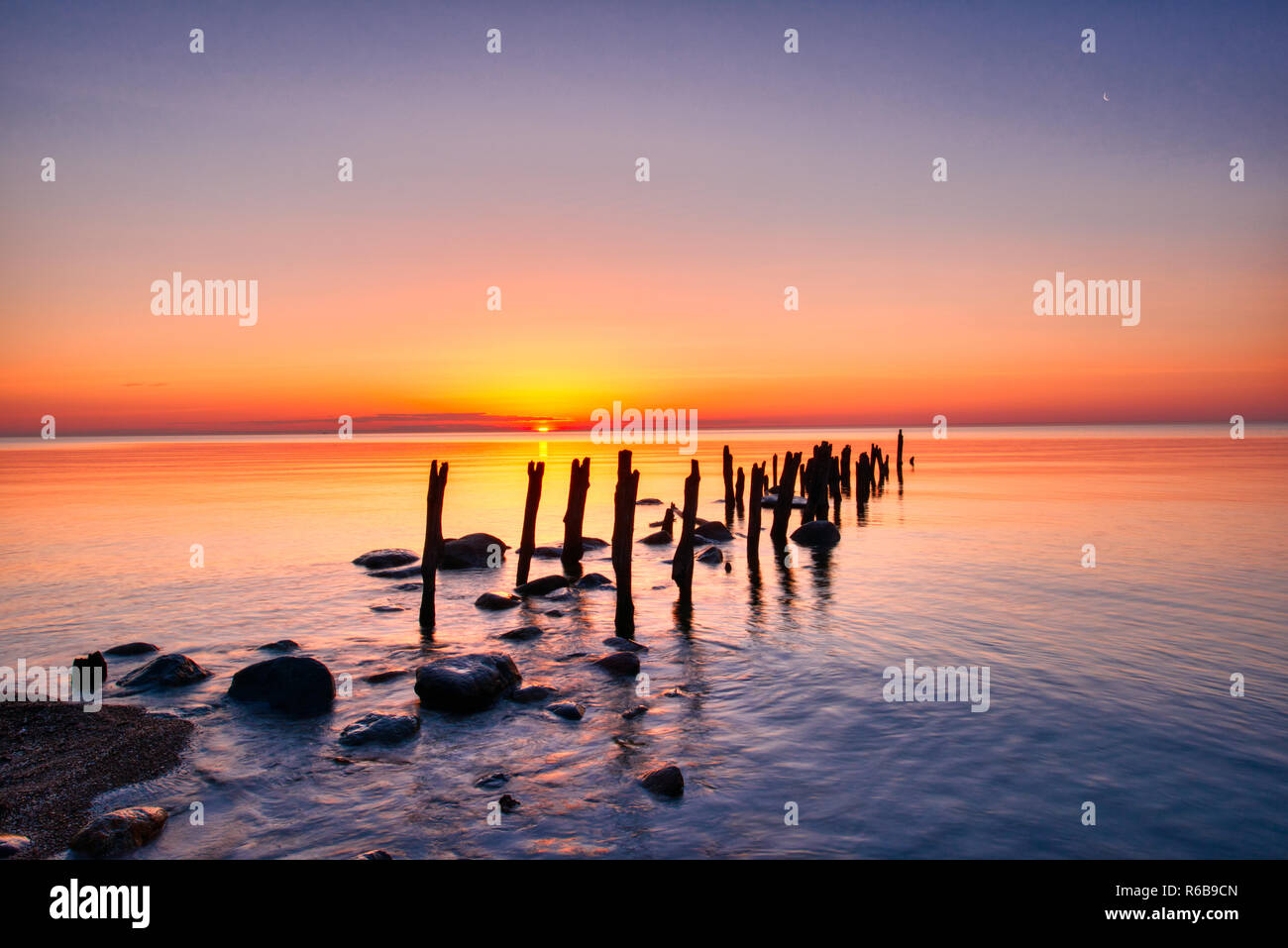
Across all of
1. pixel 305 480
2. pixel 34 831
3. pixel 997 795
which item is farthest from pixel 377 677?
pixel 305 480

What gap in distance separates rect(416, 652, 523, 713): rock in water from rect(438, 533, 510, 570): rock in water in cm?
1384

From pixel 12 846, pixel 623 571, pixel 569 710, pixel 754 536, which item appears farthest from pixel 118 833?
pixel 754 536

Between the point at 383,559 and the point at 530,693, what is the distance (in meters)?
15.5

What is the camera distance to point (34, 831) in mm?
7809

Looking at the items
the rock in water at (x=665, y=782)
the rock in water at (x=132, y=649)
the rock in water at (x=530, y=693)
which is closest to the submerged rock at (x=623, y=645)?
the rock in water at (x=530, y=693)

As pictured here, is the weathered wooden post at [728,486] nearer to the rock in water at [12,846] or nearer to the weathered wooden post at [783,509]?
the weathered wooden post at [783,509]

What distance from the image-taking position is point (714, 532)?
103ft

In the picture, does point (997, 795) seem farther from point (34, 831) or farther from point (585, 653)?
point (34, 831)

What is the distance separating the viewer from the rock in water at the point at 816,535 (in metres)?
30.4

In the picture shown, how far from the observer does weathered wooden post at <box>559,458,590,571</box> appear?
24.8 metres

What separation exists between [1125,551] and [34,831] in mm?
31515

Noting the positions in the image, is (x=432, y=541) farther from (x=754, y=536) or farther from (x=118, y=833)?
(x=754, y=536)

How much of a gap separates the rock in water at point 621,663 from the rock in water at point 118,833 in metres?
7.78

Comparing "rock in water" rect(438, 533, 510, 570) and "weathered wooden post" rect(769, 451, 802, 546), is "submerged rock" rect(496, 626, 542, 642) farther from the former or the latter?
"weathered wooden post" rect(769, 451, 802, 546)
